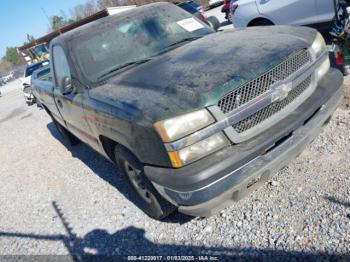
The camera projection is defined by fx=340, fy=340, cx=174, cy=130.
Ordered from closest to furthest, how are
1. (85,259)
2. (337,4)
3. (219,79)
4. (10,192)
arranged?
1. (219,79)
2. (85,259)
3. (337,4)
4. (10,192)

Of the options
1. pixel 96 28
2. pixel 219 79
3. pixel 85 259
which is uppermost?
pixel 96 28

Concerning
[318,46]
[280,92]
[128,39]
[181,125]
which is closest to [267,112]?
[280,92]

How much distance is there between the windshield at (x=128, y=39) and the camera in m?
3.69

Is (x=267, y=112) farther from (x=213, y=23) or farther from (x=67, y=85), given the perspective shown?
(x=213, y=23)

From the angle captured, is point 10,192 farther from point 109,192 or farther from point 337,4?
point 337,4

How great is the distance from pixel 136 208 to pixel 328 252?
200cm

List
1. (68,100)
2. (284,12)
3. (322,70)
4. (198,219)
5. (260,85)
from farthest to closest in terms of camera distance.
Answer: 1. (284,12)
2. (68,100)
3. (198,219)
4. (322,70)
5. (260,85)

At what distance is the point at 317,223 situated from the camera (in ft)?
9.02

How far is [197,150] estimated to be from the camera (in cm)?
244

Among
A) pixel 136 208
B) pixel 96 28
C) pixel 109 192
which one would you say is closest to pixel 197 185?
pixel 136 208

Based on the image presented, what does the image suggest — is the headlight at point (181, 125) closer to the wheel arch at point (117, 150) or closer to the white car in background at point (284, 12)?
the wheel arch at point (117, 150)

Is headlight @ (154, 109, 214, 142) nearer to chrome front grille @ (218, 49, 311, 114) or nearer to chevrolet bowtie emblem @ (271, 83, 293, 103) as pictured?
chrome front grille @ (218, 49, 311, 114)

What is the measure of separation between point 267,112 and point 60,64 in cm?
284

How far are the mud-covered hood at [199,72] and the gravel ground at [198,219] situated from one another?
1.23m
